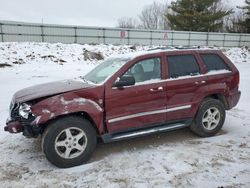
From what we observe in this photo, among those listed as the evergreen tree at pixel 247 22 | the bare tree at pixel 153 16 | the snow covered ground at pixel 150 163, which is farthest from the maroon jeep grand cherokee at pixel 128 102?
the bare tree at pixel 153 16

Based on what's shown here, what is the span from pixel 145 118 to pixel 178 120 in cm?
76

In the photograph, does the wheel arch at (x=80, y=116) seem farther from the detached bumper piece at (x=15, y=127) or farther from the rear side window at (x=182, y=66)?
the rear side window at (x=182, y=66)

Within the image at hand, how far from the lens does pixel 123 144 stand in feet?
16.1

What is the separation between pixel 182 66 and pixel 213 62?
0.79 meters

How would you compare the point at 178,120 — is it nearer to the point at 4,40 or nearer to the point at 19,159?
the point at 19,159

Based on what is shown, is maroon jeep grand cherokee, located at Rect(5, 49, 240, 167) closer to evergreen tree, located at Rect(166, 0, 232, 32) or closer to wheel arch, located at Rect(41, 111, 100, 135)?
wheel arch, located at Rect(41, 111, 100, 135)

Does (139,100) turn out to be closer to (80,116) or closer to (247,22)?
(80,116)

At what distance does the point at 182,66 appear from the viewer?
500 centimetres

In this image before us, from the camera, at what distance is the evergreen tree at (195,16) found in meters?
35.3

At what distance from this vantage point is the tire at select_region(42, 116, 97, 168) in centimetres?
392

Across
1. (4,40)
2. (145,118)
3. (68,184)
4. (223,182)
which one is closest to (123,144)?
(145,118)

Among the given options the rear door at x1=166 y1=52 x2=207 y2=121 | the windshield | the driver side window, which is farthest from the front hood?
the rear door at x1=166 y1=52 x2=207 y2=121

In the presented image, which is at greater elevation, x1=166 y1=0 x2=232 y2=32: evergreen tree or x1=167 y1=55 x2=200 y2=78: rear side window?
x1=166 y1=0 x2=232 y2=32: evergreen tree

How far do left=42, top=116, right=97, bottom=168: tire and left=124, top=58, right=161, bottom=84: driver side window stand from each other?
1.15 m
